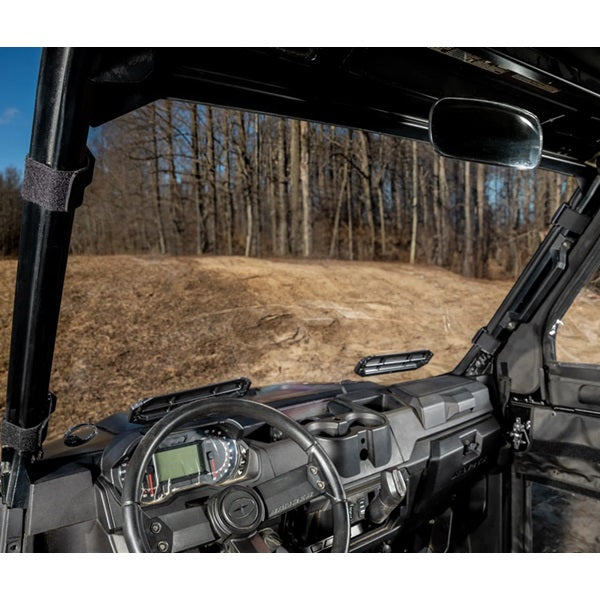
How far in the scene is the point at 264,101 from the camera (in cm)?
118

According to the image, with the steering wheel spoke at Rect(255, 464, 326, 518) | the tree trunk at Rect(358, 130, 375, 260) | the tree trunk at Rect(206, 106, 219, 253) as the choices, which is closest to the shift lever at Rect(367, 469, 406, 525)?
the steering wheel spoke at Rect(255, 464, 326, 518)

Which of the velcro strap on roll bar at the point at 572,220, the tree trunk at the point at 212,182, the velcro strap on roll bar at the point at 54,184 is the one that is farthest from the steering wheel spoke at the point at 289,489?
the tree trunk at the point at 212,182

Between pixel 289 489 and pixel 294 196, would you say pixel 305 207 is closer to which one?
pixel 294 196

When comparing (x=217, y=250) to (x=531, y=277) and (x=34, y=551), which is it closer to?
(x=531, y=277)

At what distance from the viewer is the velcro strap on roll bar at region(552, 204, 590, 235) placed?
2.02 m

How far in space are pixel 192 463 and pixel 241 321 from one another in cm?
855

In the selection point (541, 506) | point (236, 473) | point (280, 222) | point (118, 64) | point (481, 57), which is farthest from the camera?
point (280, 222)

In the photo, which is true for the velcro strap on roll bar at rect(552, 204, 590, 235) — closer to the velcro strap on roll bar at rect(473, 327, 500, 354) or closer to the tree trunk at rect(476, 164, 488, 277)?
the velcro strap on roll bar at rect(473, 327, 500, 354)

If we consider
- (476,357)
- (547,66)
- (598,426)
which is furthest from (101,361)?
(547,66)

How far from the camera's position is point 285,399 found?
6.18 feet

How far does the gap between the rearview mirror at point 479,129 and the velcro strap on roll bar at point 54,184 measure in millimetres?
808

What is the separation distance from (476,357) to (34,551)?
207 cm

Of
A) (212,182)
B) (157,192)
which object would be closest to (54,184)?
(157,192)

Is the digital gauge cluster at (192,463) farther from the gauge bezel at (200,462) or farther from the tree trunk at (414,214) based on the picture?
the tree trunk at (414,214)
